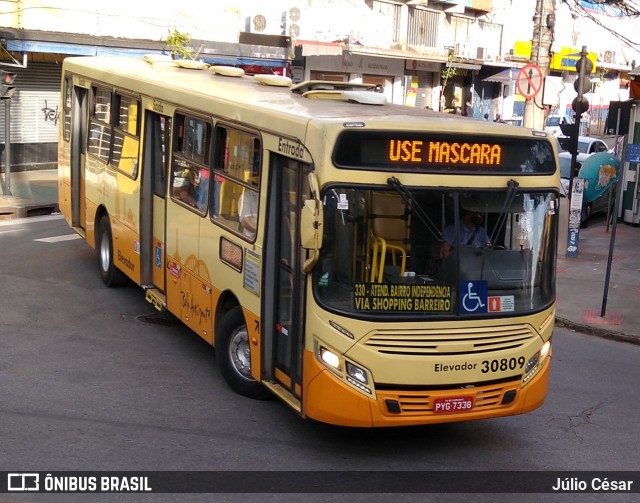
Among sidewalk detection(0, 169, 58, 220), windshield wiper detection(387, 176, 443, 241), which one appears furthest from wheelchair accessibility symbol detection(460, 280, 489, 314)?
sidewalk detection(0, 169, 58, 220)

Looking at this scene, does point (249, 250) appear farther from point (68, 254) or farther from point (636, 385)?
point (68, 254)

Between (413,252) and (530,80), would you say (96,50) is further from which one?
(413,252)

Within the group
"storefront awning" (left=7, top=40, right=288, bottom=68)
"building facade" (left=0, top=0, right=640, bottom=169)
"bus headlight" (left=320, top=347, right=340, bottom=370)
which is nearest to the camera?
"bus headlight" (left=320, top=347, right=340, bottom=370)

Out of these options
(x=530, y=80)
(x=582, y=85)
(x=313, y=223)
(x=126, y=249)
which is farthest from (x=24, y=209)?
(x=313, y=223)

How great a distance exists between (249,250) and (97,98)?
5789mm

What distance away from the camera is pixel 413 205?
7.02 metres

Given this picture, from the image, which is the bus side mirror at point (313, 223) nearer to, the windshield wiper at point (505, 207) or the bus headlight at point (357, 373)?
the bus headlight at point (357, 373)

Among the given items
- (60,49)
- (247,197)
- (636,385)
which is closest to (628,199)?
(636,385)

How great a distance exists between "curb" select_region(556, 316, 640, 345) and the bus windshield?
5.82 m

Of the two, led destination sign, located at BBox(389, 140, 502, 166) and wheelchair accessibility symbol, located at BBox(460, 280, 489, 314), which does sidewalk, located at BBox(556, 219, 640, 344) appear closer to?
wheelchair accessibility symbol, located at BBox(460, 280, 489, 314)

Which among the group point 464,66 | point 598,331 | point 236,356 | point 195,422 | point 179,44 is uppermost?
point 179,44

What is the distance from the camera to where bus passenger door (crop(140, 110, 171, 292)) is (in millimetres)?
10766

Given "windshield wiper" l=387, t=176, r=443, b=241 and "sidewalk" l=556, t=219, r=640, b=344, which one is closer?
"windshield wiper" l=387, t=176, r=443, b=241

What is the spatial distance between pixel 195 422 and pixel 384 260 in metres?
2.36
